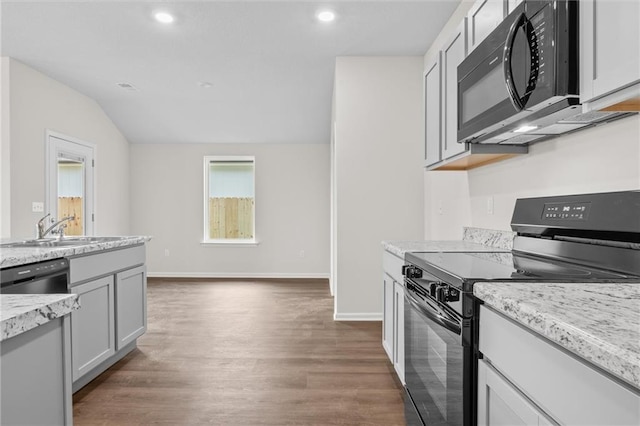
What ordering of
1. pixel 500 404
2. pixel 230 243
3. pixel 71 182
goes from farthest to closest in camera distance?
pixel 230 243 < pixel 71 182 < pixel 500 404

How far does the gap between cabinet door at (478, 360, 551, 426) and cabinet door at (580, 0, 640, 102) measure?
0.85 metres

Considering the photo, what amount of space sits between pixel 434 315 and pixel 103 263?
2228 mm

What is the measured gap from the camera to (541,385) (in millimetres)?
804

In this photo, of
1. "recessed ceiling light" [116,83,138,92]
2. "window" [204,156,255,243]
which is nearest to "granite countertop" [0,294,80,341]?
"recessed ceiling light" [116,83,138,92]

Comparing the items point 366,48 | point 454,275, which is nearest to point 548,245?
point 454,275

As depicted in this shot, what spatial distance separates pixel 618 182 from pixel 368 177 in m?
2.57

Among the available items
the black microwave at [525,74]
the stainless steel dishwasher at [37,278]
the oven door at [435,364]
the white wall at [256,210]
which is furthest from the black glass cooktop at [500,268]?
the white wall at [256,210]

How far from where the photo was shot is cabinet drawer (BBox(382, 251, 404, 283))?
86.2 inches

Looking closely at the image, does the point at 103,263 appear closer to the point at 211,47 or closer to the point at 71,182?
the point at 211,47

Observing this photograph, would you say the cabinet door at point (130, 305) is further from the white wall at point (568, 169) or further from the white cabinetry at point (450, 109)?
the white wall at point (568, 169)

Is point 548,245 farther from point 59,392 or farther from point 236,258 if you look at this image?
point 236,258

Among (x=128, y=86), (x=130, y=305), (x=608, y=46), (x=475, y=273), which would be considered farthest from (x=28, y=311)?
(x=128, y=86)

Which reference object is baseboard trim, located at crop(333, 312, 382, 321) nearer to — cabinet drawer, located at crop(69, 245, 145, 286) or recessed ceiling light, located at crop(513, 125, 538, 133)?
cabinet drawer, located at crop(69, 245, 145, 286)

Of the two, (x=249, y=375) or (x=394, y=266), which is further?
(x=249, y=375)
